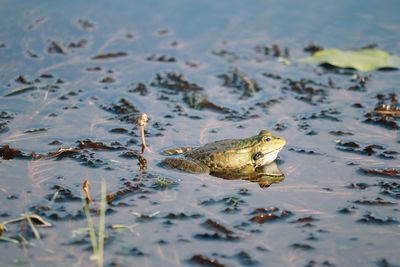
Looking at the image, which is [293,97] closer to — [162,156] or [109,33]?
[162,156]

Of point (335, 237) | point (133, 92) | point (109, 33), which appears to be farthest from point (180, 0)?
point (335, 237)

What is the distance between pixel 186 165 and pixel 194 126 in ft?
5.07

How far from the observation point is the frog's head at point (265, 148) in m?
6.86

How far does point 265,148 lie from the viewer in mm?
6852

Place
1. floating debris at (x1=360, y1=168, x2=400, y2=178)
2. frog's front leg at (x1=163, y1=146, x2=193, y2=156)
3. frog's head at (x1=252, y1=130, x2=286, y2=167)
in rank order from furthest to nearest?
frog's front leg at (x1=163, y1=146, x2=193, y2=156) → frog's head at (x1=252, y1=130, x2=286, y2=167) → floating debris at (x1=360, y1=168, x2=400, y2=178)

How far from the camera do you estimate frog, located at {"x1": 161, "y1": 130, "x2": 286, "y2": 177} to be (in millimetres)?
6660

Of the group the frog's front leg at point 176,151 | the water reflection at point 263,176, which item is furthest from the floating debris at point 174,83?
the water reflection at point 263,176

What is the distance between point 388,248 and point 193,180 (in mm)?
2067

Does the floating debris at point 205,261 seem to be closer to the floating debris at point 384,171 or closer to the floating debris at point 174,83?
the floating debris at point 384,171

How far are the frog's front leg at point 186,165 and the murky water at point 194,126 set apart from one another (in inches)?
3.0

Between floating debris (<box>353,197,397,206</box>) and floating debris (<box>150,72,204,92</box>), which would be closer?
floating debris (<box>353,197,397,206</box>)

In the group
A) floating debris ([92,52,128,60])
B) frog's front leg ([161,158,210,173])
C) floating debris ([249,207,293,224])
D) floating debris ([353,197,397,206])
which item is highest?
floating debris ([92,52,128,60])

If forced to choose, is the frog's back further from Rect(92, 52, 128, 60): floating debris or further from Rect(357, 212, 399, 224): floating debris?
Rect(92, 52, 128, 60): floating debris

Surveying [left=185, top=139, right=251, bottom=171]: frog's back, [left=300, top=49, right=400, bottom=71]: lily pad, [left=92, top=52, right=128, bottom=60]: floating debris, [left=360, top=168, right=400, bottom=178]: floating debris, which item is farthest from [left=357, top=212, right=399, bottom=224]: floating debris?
Answer: [left=92, top=52, right=128, bottom=60]: floating debris
